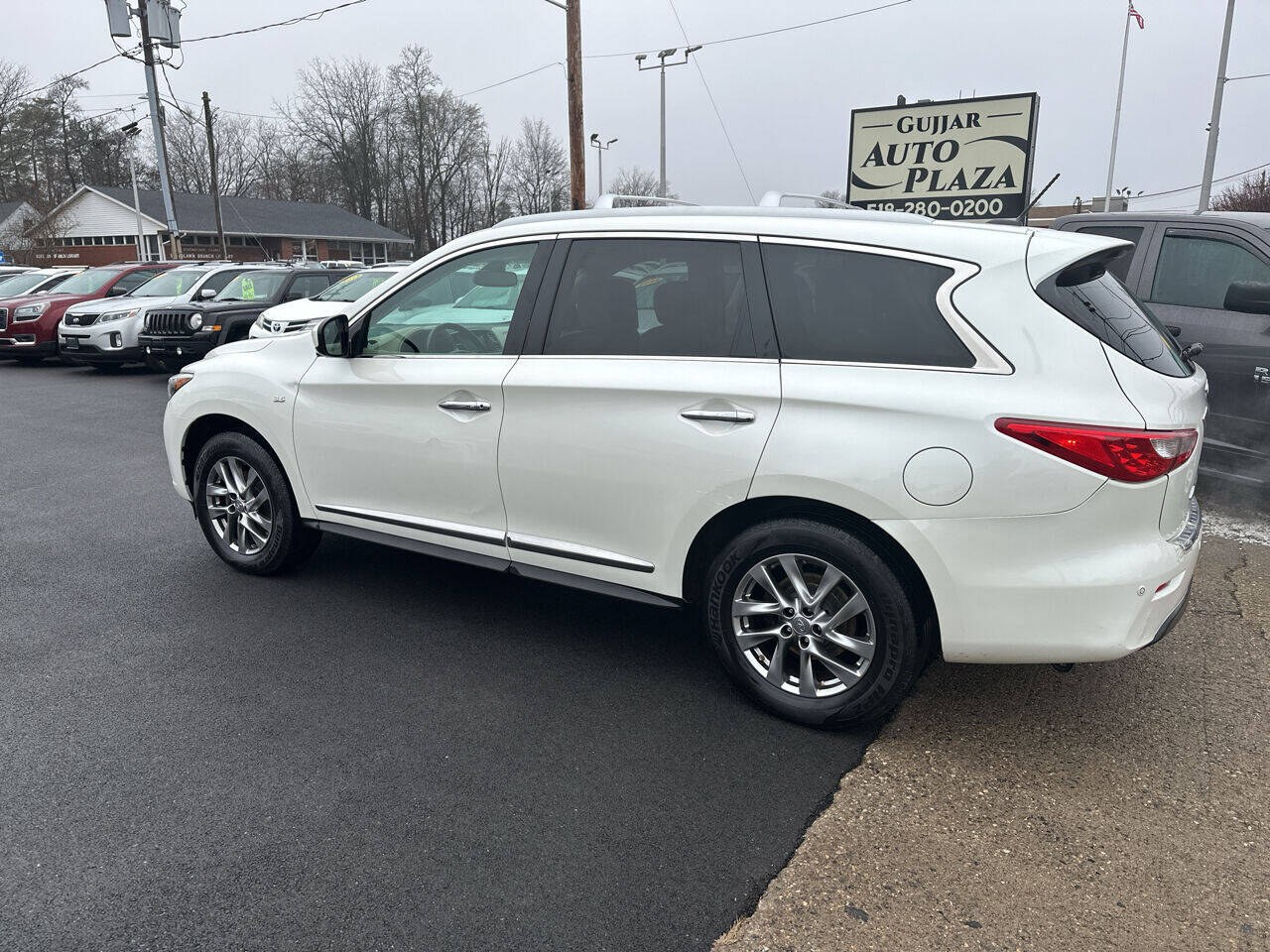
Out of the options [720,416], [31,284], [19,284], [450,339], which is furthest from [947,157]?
[19,284]

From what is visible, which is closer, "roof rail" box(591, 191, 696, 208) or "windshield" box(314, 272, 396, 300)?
Result: "roof rail" box(591, 191, 696, 208)

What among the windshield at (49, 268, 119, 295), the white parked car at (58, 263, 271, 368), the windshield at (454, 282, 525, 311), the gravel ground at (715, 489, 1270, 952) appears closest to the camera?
the gravel ground at (715, 489, 1270, 952)

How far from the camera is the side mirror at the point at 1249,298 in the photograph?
5.26 m

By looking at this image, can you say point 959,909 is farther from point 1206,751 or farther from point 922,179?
point 922,179

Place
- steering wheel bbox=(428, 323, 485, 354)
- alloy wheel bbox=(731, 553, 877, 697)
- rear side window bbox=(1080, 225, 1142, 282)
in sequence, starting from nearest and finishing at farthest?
alloy wheel bbox=(731, 553, 877, 697) → steering wheel bbox=(428, 323, 485, 354) → rear side window bbox=(1080, 225, 1142, 282)

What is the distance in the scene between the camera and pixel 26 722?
3.34m

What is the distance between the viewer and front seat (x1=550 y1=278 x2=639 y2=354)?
11.7ft

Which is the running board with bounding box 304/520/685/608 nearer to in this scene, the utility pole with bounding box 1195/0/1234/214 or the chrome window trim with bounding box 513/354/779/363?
the chrome window trim with bounding box 513/354/779/363

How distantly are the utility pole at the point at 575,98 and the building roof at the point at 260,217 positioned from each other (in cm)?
3954

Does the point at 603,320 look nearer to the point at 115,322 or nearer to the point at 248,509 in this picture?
the point at 248,509

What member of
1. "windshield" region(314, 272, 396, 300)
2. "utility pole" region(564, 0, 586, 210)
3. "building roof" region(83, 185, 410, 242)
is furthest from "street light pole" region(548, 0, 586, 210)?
"building roof" region(83, 185, 410, 242)

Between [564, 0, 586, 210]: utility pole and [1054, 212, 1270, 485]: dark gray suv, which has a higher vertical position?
[564, 0, 586, 210]: utility pole

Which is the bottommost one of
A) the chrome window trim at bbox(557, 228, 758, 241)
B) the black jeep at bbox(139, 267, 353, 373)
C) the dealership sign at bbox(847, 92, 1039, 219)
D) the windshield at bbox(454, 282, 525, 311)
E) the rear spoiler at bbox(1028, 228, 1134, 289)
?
the black jeep at bbox(139, 267, 353, 373)

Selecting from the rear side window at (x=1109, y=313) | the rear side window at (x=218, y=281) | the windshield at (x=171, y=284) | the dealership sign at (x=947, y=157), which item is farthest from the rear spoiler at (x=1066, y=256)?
A: the windshield at (x=171, y=284)
